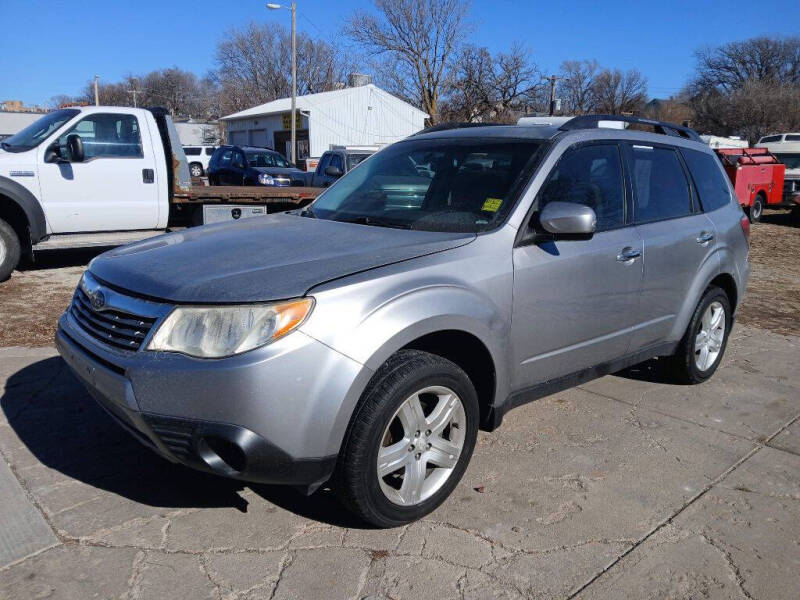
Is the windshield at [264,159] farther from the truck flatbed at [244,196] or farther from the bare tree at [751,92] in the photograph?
the bare tree at [751,92]

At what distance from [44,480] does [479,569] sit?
216 cm

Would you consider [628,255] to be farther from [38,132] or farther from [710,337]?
[38,132]

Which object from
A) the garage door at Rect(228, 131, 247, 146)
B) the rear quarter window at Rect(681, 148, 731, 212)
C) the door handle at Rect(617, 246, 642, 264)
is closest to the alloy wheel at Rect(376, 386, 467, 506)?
the door handle at Rect(617, 246, 642, 264)

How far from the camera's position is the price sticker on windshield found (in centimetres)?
353

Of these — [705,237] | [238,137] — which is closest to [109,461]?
[705,237]

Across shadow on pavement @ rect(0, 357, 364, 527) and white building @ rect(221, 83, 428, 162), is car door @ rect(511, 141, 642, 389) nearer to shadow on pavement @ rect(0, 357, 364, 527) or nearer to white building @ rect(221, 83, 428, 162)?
shadow on pavement @ rect(0, 357, 364, 527)

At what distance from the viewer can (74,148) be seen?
7.92 meters

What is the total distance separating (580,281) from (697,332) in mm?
1632

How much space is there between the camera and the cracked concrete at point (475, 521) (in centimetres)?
271

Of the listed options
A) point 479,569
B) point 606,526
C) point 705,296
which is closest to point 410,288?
point 479,569

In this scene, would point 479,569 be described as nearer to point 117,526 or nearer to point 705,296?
point 117,526

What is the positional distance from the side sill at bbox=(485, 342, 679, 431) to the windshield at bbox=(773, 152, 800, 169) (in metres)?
18.6

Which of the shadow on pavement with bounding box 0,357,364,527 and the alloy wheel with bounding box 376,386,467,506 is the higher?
the alloy wheel with bounding box 376,386,467,506

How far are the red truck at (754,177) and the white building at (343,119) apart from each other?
23.2m
